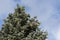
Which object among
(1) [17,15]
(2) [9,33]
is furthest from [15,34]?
(1) [17,15]

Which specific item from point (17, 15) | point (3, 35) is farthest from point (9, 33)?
point (17, 15)

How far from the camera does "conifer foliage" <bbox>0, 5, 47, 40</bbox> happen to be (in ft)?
83.6

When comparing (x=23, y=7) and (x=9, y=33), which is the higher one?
(x=23, y=7)

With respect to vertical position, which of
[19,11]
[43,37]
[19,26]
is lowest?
[43,37]

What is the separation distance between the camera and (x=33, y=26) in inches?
1048

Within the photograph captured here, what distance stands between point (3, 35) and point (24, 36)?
7.71 ft

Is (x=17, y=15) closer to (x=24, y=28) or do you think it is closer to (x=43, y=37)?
(x=24, y=28)

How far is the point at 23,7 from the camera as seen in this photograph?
2758 cm

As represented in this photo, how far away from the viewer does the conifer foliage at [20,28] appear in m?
25.5

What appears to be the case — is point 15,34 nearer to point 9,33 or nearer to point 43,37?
point 9,33

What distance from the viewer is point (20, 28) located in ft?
85.7

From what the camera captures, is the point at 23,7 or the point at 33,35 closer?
the point at 33,35

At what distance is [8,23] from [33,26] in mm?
2849

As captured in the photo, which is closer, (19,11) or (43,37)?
(43,37)
